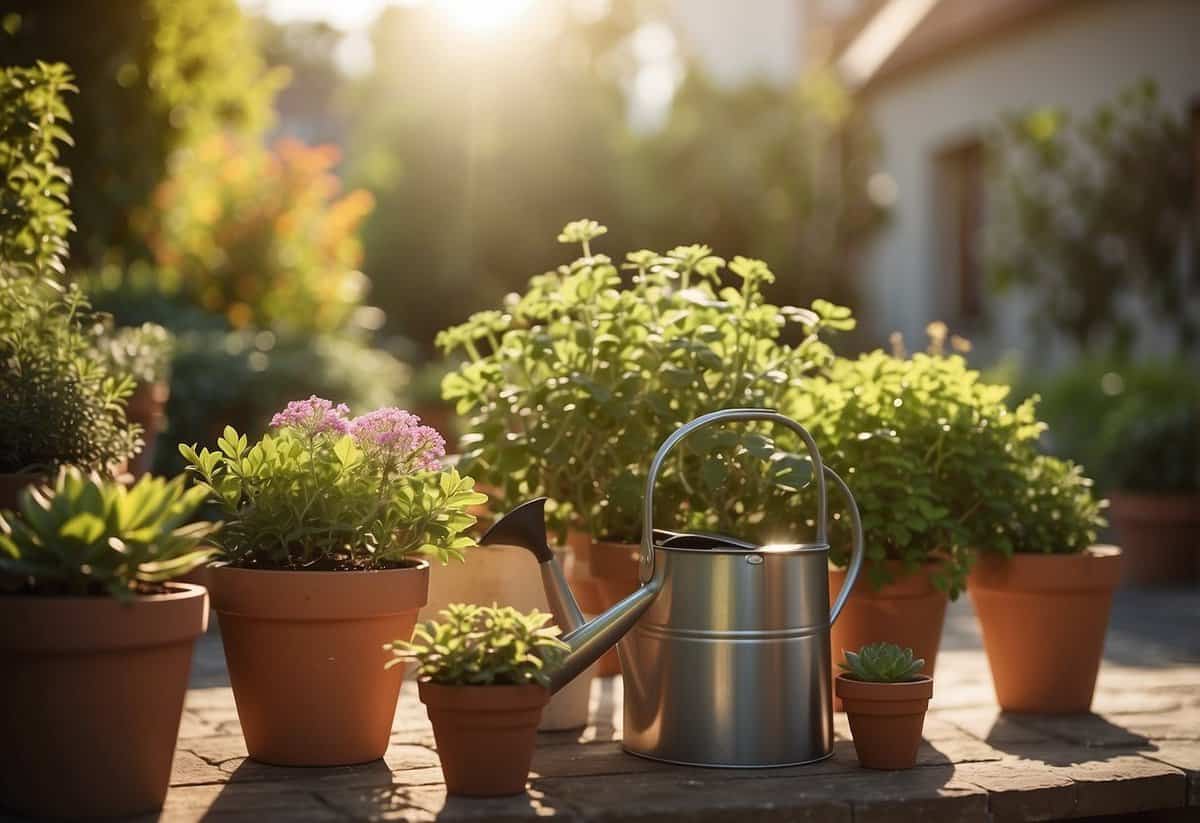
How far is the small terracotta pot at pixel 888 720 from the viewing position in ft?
10.4

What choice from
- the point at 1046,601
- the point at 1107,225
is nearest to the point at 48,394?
the point at 1046,601

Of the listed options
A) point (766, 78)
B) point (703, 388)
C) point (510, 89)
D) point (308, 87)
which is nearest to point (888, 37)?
point (766, 78)

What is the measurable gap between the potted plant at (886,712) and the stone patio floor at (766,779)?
0.05 meters

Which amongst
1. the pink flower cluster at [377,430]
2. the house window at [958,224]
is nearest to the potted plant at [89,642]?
the pink flower cluster at [377,430]

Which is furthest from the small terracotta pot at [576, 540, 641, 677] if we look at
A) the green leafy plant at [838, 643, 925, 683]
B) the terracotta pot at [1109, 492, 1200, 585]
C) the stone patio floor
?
the terracotta pot at [1109, 492, 1200, 585]

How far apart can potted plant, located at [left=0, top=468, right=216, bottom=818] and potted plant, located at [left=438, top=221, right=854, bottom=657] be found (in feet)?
4.05

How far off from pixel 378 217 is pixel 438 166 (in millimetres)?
1008

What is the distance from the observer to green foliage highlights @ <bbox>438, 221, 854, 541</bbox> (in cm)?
370

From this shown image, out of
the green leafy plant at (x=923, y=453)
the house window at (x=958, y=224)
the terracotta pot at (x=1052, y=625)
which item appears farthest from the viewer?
the house window at (x=958, y=224)

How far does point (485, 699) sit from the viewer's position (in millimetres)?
2812

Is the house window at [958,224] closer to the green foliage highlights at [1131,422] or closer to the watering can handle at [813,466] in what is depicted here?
the green foliage highlights at [1131,422]

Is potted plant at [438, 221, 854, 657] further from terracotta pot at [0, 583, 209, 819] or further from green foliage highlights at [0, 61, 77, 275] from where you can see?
terracotta pot at [0, 583, 209, 819]

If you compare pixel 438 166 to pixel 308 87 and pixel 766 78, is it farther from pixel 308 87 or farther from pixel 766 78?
pixel 308 87

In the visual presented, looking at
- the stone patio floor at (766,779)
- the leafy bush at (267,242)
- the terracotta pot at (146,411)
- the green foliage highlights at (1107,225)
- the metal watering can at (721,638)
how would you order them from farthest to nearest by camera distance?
the green foliage highlights at (1107,225)
the leafy bush at (267,242)
the terracotta pot at (146,411)
the metal watering can at (721,638)
the stone patio floor at (766,779)
